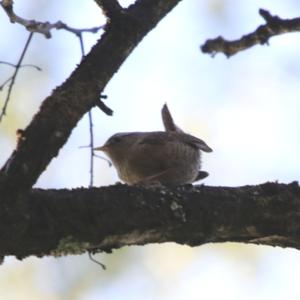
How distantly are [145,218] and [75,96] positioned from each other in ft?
2.01

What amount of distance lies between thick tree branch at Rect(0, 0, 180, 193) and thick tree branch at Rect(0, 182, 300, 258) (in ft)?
0.45

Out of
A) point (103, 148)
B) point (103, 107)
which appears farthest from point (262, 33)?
point (103, 148)

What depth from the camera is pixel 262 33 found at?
3160 mm

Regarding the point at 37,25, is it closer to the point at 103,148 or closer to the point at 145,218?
the point at 145,218

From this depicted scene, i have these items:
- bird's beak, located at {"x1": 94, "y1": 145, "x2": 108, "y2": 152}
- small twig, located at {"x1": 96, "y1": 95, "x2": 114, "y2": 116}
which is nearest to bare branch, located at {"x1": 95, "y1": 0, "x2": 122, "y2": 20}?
small twig, located at {"x1": 96, "y1": 95, "x2": 114, "y2": 116}

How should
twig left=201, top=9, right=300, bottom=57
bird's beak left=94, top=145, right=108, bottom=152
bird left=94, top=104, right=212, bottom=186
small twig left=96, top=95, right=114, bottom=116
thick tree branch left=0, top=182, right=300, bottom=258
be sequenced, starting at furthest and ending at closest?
bird's beak left=94, top=145, right=108, bottom=152 < bird left=94, top=104, right=212, bottom=186 < small twig left=96, top=95, right=114, bottom=116 < thick tree branch left=0, top=182, right=300, bottom=258 < twig left=201, top=9, right=300, bottom=57

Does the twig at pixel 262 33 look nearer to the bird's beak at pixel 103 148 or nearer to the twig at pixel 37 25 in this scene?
the twig at pixel 37 25

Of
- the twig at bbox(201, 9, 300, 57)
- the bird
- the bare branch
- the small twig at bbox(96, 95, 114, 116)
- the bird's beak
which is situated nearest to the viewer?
the twig at bbox(201, 9, 300, 57)

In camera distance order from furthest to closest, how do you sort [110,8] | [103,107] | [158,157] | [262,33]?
[158,157] → [110,8] → [103,107] → [262,33]

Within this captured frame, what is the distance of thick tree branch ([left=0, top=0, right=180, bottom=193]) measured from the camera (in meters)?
3.19

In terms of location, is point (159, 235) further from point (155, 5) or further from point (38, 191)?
point (155, 5)

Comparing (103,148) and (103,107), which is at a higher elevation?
(103,148)

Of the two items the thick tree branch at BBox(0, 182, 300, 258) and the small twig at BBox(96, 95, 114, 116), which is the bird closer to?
the thick tree branch at BBox(0, 182, 300, 258)

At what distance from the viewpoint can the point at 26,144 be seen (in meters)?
3.23
